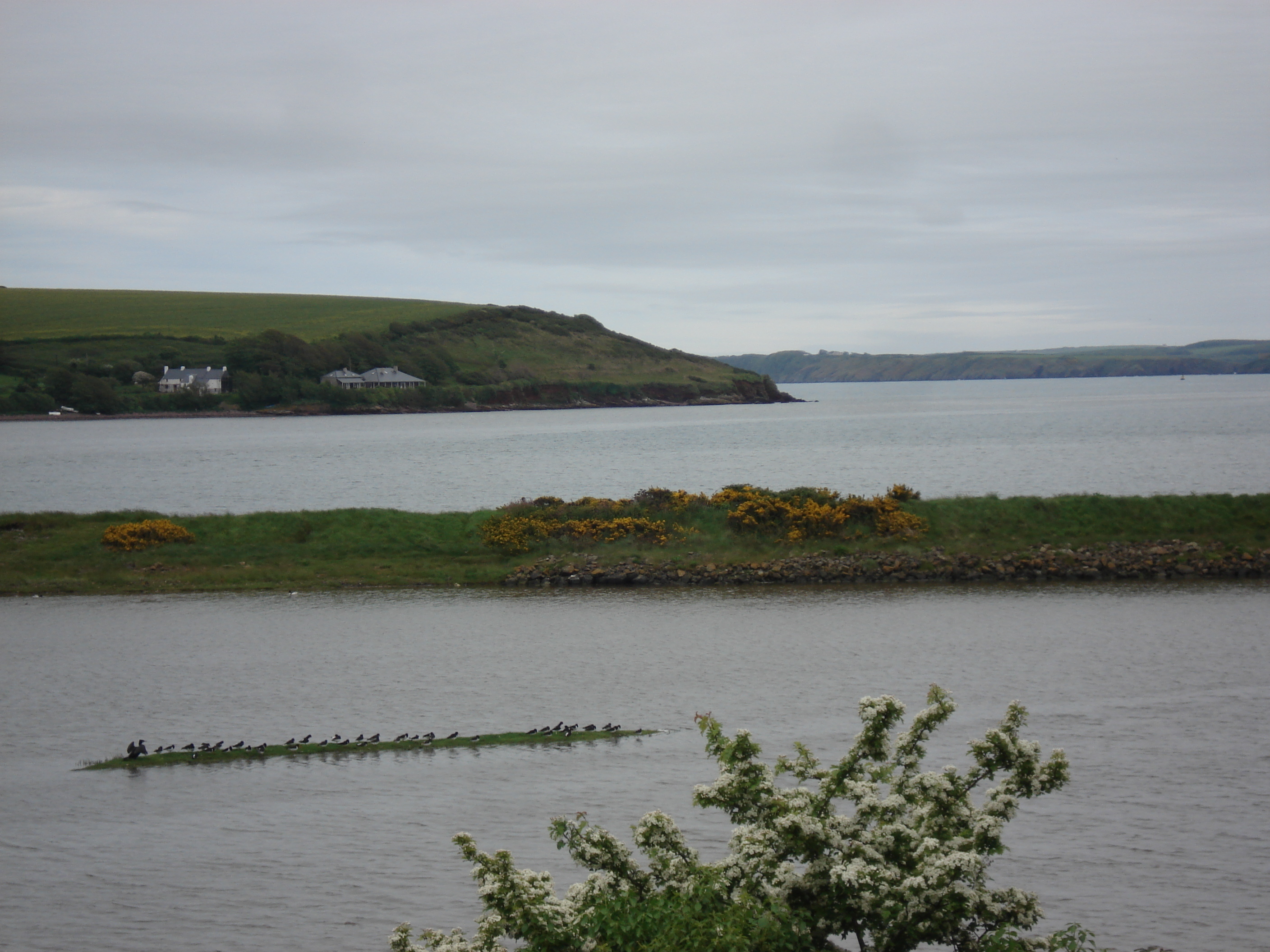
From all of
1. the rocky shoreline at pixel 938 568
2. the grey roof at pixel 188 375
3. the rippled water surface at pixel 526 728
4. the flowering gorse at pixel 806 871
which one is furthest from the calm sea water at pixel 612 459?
the flowering gorse at pixel 806 871

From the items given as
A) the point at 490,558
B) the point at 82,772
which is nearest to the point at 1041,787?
the point at 82,772

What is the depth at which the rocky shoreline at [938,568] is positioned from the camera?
33281 mm

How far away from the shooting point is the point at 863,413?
622 ft

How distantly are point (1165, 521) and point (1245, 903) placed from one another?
27501 millimetres

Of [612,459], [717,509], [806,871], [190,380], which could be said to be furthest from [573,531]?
[190,380]

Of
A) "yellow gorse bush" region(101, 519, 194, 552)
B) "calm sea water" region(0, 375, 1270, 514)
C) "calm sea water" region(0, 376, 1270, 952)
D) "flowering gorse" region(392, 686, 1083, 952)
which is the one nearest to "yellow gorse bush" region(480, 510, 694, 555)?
"calm sea water" region(0, 376, 1270, 952)

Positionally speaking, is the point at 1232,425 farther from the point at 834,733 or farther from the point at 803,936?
the point at 803,936

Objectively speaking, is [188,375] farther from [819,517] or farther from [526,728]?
[526,728]

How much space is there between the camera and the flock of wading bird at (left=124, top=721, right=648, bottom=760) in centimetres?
1731

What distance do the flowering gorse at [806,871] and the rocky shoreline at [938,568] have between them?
25.3 metres

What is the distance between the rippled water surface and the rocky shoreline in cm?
157

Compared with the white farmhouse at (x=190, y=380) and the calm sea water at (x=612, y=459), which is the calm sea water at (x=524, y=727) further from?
the white farmhouse at (x=190, y=380)

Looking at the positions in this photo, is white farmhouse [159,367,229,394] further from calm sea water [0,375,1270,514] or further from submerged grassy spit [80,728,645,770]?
submerged grassy spit [80,728,645,770]

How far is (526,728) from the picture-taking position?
19.0 meters
